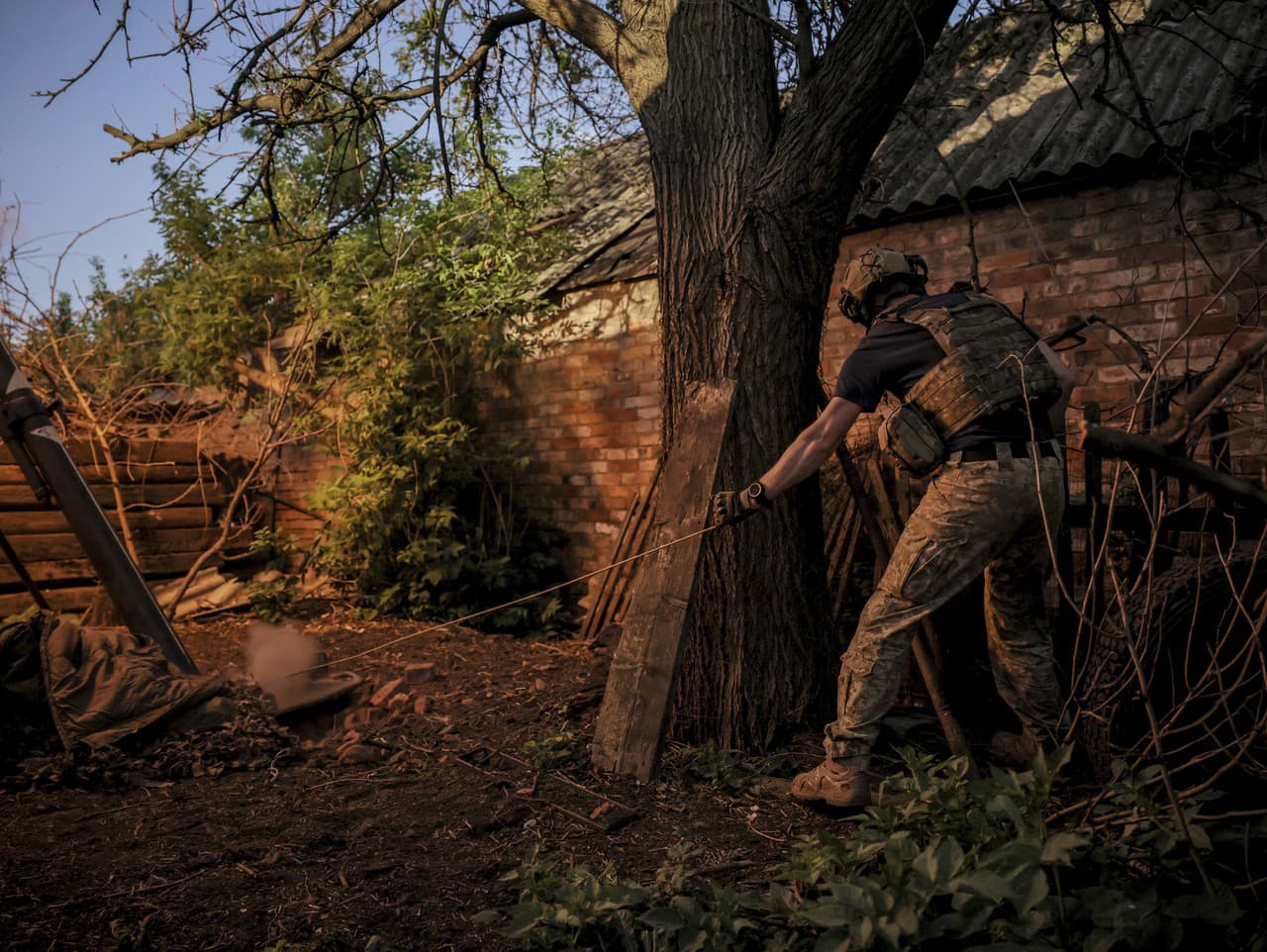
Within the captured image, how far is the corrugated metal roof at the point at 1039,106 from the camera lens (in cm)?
447

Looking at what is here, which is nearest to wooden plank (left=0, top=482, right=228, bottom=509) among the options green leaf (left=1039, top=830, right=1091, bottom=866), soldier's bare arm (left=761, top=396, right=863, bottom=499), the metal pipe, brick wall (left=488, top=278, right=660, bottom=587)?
the metal pipe

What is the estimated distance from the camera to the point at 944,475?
2.93m

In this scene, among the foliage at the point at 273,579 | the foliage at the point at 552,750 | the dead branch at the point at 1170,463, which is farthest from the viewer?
the foliage at the point at 273,579

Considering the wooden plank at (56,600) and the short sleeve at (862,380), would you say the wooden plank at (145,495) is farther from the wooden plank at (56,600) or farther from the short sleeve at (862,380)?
the short sleeve at (862,380)

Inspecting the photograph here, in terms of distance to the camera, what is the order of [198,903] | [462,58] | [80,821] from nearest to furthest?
[198,903] < [80,821] < [462,58]

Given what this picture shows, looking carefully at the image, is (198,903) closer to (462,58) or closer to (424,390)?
(462,58)

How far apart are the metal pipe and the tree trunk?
10.6 feet

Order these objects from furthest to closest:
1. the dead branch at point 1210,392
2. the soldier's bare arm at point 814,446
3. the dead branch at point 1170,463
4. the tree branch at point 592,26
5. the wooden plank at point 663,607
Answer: the tree branch at point 592,26 < the wooden plank at point 663,607 < the soldier's bare arm at point 814,446 < the dead branch at point 1170,463 < the dead branch at point 1210,392

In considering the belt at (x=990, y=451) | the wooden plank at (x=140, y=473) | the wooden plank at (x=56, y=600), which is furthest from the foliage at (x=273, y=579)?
the belt at (x=990, y=451)

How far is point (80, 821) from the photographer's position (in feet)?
10.6

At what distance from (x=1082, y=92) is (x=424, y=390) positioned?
18.2 feet

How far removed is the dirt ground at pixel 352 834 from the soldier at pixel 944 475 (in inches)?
21.2

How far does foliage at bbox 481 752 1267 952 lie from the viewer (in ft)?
5.89

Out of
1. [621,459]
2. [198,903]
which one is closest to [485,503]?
[621,459]
